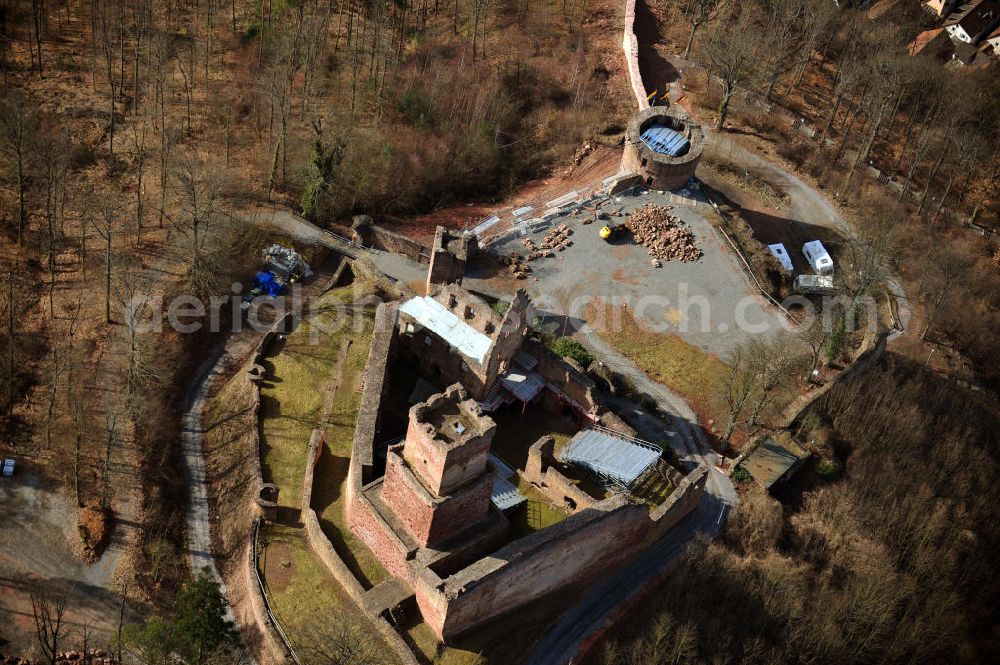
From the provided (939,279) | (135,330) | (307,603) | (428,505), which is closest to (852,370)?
(939,279)

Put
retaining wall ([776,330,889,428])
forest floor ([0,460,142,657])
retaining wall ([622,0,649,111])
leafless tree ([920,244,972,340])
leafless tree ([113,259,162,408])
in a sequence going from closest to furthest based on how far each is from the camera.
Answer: forest floor ([0,460,142,657]) < leafless tree ([113,259,162,408]) < retaining wall ([776,330,889,428]) < leafless tree ([920,244,972,340]) < retaining wall ([622,0,649,111])

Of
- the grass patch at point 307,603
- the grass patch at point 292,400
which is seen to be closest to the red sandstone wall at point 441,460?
the grass patch at point 307,603

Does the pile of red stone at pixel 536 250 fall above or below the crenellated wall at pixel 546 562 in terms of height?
above

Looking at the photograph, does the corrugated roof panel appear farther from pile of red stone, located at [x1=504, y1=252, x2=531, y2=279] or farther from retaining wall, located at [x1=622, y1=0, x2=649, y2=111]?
retaining wall, located at [x1=622, y1=0, x2=649, y2=111]

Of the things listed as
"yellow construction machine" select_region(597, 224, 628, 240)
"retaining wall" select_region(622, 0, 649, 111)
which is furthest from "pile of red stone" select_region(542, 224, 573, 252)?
"retaining wall" select_region(622, 0, 649, 111)

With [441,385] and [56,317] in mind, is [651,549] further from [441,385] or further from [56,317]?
[56,317]

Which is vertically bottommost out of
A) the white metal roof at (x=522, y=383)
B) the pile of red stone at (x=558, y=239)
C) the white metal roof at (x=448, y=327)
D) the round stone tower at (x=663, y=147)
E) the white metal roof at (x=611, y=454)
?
the white metal roof at (x=611, y=454)

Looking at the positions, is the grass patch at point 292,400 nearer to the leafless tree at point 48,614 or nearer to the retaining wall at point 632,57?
the leafless tree at point 48,614
